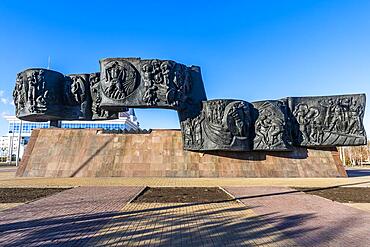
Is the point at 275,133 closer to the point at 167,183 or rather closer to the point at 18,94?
the point at 167,183

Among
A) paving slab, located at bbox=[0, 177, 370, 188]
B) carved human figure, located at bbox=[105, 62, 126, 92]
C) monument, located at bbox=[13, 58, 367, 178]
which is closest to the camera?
paving slab, located at bbox=[0, 177, 370, 188]

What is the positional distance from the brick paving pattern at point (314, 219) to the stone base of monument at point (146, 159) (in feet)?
30.9

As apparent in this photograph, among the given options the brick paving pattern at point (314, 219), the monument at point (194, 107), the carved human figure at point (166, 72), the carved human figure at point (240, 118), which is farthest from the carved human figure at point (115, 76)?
the brick paving pattern at point (314, 219)

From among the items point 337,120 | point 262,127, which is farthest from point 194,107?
point 337,120

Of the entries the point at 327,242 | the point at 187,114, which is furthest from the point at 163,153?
the point at 327,242

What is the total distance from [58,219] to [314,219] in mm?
6445

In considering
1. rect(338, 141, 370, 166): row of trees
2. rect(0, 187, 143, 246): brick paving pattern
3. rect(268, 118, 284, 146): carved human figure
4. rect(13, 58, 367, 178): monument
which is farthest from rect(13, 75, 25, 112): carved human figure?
rect(338, 141, 370, 166): row of trees

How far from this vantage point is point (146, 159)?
1947cm

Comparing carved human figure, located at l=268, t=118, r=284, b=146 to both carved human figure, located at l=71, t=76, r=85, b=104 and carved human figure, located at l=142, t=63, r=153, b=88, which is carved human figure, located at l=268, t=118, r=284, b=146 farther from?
carved human figure, located at l=71, t=76, r=85, b=104

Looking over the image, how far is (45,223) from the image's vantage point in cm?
612

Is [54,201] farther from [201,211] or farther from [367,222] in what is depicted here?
[367,222]

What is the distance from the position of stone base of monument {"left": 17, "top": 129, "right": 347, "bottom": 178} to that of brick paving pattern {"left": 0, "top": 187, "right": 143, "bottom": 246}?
9.38 metres

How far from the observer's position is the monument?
18562 mm

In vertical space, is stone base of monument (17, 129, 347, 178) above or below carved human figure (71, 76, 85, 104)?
below
